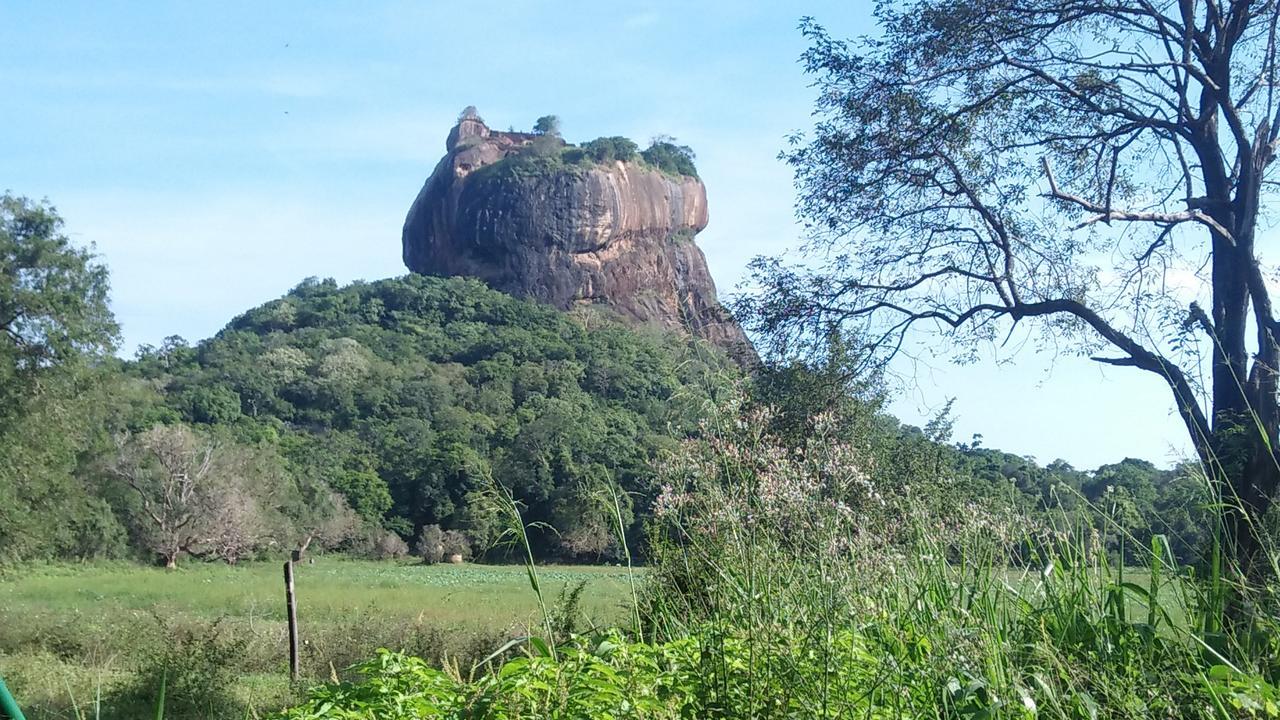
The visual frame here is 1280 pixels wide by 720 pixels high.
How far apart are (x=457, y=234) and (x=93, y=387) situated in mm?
86216

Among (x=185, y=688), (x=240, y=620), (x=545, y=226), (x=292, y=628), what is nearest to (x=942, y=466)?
(x=185, y=688)

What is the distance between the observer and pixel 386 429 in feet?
182

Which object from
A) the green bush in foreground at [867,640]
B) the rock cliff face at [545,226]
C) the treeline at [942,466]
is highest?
the rock cliff face at [545,226]

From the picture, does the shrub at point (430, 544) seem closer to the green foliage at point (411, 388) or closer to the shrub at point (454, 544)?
the shrub at point (454, 544)

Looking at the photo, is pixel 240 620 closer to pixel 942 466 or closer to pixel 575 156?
pixel 942 466

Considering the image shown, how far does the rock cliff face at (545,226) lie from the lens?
105312 mm

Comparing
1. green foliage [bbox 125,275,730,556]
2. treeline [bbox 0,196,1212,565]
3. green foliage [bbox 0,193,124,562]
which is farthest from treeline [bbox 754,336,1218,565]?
green foliage [bbox 0,193,124,562]

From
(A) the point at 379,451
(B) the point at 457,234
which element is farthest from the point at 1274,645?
(B) the point at 457,234

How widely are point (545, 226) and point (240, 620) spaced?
87591 millimetres

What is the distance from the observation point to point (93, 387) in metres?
22.8

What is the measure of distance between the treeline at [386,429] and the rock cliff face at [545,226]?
13516mm

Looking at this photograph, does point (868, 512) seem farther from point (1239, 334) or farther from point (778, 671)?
point (1239, 334)

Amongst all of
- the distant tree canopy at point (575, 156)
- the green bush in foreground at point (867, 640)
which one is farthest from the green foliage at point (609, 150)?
the green bush in foreground at point (867, 640)

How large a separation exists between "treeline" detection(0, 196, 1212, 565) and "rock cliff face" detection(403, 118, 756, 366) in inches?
532
